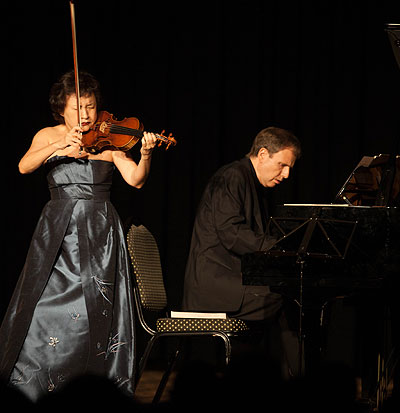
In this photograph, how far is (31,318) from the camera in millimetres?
3084

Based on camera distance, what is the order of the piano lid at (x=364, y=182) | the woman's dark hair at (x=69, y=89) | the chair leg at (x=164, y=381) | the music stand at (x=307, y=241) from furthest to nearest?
the piano lid at (x=364, y=182) → the woman's dark hair at (x=69, y=89) → the chair leg at (x=164, y=381) → the music stand at (x=307, y=241)

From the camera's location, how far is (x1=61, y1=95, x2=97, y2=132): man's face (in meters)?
3.18

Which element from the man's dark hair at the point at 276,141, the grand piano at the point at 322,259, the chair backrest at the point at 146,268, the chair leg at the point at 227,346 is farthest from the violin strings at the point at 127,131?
the chair leg at the point at 227,346

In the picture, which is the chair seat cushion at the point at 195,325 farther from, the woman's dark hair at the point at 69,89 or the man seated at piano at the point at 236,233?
the woman's dark hair at the point at 69,89

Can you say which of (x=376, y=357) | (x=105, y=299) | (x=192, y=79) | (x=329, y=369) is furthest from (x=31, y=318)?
(x=192, y=79)

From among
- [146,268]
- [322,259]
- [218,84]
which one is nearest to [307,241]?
[322,259]

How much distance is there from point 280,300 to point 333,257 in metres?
0.79

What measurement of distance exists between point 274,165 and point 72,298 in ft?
3.76

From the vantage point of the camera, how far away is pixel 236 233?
128 inches

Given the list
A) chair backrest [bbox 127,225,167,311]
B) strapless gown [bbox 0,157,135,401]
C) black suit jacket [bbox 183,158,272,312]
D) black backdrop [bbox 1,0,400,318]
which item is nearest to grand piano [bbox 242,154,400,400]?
black suit jacket [bbox 183,158,272,312]

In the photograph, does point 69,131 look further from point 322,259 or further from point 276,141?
point 322,259

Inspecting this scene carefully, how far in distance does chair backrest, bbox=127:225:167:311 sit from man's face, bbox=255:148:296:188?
652mm

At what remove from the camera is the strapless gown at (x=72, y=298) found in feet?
10.1

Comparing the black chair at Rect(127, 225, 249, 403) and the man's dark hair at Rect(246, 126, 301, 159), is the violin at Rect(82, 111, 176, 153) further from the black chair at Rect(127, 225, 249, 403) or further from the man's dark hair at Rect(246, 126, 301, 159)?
the man's dark hair at Rect(246, 126, 301, 159)
